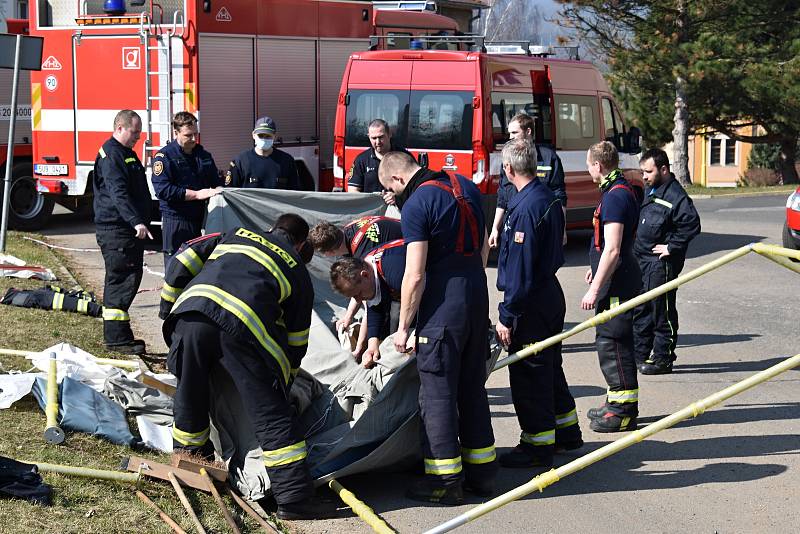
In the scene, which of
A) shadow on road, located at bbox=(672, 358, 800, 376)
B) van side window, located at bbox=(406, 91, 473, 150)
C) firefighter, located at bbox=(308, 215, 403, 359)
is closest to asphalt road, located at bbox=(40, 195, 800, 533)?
shadow on road, located at bbox=(672, 358, 800, 376)

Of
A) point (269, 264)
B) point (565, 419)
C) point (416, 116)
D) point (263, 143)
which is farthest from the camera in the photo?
point (416, 116)

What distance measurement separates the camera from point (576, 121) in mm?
14906

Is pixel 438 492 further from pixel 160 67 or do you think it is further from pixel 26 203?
pixel 26 203

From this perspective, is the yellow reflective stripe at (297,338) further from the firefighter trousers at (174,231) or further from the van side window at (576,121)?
the van side window at (576,121)

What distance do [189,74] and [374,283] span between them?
8.68 metres

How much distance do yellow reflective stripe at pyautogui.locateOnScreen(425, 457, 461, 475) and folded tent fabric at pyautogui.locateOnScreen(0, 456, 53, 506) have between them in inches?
75.8

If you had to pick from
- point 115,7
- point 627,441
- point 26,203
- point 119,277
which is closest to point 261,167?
point 119,277

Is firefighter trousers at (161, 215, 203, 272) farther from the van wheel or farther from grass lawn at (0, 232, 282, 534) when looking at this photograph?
the van wheel

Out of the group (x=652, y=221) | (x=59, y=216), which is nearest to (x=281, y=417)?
(x=652, y=221)

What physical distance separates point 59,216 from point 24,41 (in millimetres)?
5606

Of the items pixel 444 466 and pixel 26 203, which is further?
pixel 26 203

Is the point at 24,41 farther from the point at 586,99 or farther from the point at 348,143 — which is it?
the point at 586,99

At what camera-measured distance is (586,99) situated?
1510cm

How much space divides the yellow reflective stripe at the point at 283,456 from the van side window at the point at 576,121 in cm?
973
